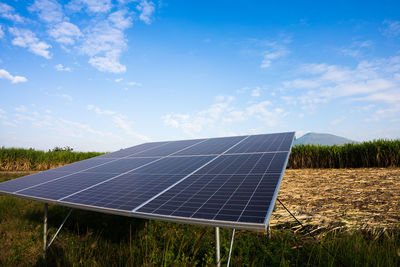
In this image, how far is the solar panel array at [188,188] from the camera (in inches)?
120

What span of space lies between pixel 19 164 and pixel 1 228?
70.8 ft

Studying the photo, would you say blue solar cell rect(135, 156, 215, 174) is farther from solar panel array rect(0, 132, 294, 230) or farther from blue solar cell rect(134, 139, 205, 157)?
blue solar cell rect(134, 139, 205, 157)

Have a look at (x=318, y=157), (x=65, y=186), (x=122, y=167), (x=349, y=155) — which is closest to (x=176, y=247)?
(x=122, y=167)

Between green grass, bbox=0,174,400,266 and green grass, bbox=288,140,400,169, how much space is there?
1458 cm

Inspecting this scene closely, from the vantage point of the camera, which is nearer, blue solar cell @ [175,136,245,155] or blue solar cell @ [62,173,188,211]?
blue solar cell @ [62,173,188,211]

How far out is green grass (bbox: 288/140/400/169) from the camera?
1682cm

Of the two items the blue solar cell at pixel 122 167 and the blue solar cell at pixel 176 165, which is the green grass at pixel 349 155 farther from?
the blue solar cell at pixel 122 167

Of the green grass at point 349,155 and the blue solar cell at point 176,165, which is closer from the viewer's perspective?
the blue solar cell at point 176,165

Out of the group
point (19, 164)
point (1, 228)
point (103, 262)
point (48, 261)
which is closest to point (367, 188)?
point (103, 262)

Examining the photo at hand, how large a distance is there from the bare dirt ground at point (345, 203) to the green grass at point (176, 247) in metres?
0.56

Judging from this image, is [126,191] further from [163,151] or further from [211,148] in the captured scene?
[163,151]

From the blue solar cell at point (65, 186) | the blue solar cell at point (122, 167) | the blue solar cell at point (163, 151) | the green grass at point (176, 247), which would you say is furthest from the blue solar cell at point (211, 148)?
the blue solar cell at point (65, 186)

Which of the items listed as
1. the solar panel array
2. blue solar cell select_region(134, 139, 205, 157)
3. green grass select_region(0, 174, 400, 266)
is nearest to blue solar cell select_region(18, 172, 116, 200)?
the solar panel array

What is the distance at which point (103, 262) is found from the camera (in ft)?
15.1
